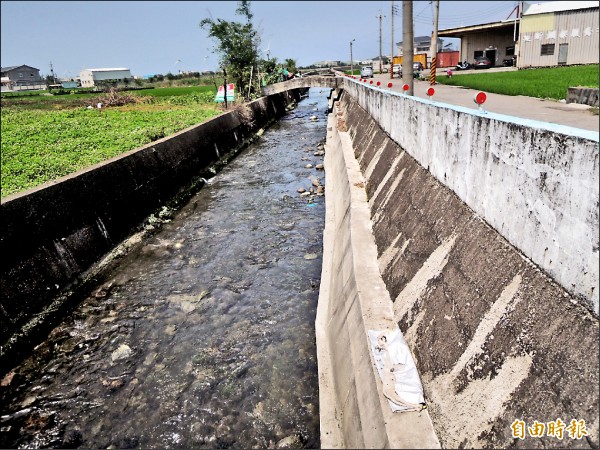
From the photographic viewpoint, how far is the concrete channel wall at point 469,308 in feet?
10.0

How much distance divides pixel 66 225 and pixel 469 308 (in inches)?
332

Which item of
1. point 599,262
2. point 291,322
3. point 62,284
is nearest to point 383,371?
point 599,262

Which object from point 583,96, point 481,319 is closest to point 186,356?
point 481,319

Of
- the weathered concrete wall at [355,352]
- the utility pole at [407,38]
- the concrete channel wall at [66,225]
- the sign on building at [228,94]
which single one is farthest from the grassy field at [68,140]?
the utility pole at [407,38]

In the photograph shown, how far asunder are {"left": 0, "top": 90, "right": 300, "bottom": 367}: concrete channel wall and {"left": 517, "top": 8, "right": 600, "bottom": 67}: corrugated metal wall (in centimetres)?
3172

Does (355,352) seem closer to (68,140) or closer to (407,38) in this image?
(407,38)

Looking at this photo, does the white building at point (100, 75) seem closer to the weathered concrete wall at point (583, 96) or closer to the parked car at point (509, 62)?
the parked car at point (509, 62)

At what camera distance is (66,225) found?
8938 mm

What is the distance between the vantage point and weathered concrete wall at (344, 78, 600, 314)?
9.98ft

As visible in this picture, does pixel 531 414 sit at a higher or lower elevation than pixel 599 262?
lower

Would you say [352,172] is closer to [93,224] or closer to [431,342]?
[93,224]

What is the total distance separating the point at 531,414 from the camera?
306 centimetres

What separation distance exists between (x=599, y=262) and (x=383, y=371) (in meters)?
2.24

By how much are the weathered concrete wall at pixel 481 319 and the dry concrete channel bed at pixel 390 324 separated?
0.05 ft
